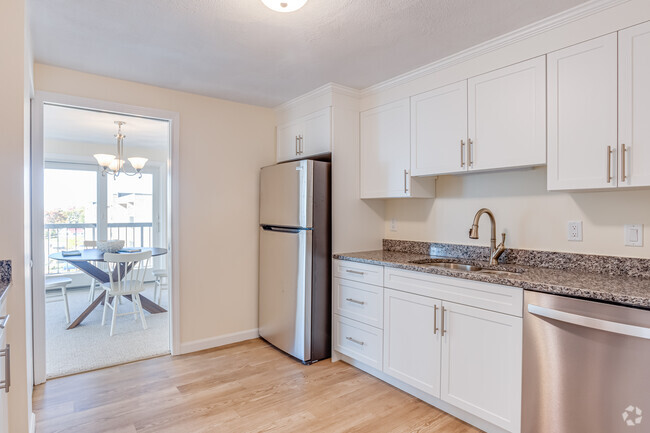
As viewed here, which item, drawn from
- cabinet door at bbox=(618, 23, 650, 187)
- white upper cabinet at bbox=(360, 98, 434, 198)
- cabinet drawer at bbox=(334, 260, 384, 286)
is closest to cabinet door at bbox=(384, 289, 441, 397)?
cabinet drawer at bbox=(334, 260, 384, 286)

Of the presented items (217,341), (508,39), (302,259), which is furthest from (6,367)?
(508,39)

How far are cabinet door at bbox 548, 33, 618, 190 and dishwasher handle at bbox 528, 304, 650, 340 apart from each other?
2.24ft

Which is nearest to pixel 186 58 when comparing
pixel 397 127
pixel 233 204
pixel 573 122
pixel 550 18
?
pixel 233 204

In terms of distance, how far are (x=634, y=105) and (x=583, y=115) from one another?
204 millimetres

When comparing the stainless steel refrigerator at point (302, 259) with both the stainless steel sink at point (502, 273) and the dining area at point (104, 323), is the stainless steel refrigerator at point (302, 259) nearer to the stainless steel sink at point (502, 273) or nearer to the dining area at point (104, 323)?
the dining area at point (104, 323)

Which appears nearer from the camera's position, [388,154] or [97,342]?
[388,154]

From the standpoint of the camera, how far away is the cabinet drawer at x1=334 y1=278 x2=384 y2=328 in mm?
2641

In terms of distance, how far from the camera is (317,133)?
316 cm

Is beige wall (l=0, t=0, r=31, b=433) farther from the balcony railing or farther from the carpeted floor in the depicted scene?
the balcony railing

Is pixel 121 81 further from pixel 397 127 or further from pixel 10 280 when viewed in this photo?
pixel 397 127

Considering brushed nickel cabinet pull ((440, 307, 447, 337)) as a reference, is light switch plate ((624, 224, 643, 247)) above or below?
above

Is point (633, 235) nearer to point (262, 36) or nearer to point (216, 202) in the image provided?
point (262, 36)

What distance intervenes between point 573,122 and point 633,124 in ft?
0.82

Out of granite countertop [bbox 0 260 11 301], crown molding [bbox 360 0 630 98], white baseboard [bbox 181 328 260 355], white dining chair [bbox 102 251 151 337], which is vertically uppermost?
crown molding [bbox 360 0 630 98]
